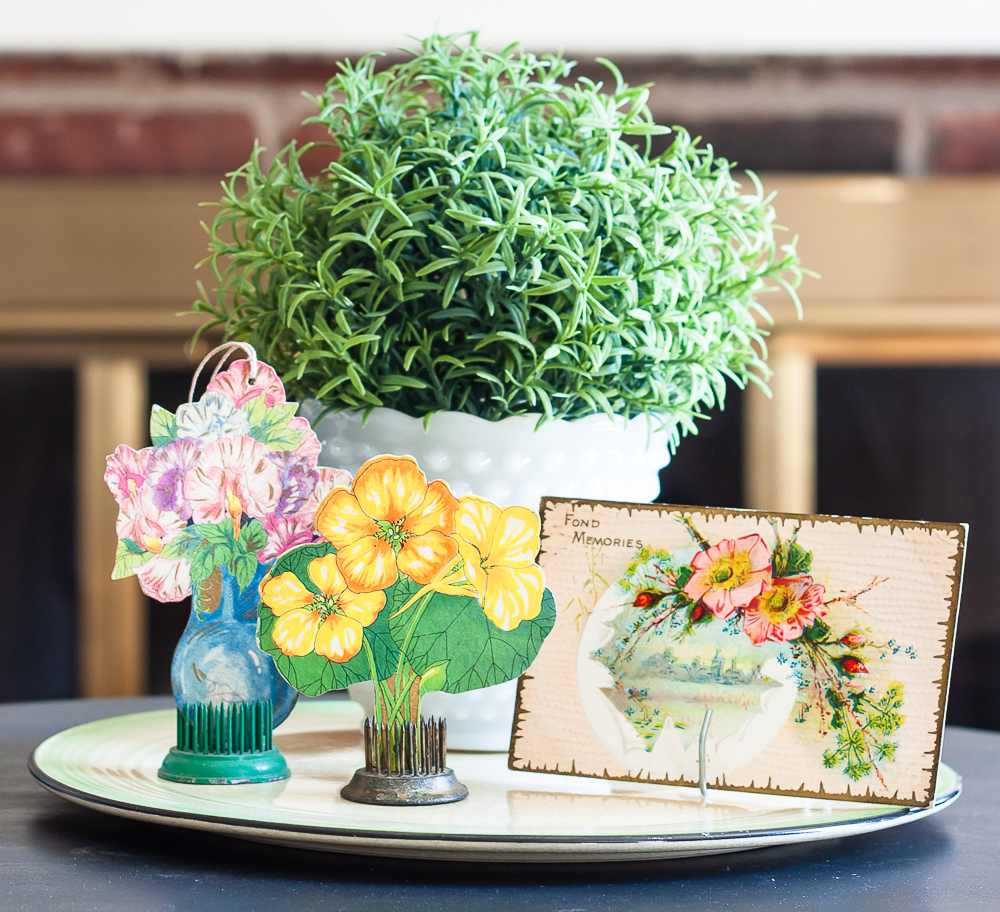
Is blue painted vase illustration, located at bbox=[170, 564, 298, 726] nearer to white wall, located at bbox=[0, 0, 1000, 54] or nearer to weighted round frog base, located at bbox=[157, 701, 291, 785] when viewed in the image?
weighted round frog base, located at bbox=[157, 701, 291, 785]

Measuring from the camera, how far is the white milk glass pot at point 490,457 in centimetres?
48

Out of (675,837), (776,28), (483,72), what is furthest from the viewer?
(776,28)

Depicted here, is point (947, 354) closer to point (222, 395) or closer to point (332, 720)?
point (332, 720)

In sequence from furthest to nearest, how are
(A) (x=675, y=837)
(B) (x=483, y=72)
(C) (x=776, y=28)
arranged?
(C) (x=776, y=28), (B) (x=483, y=72), (A) (x=675, y=837)

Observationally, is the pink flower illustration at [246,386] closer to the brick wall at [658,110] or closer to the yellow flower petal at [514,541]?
the yellow flower petal at [514,541]

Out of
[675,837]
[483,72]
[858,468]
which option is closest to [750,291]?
[483,72]

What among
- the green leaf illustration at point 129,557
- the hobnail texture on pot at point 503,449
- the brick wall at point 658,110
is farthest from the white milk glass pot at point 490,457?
the brick wall at point 658,110

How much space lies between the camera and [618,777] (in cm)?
42

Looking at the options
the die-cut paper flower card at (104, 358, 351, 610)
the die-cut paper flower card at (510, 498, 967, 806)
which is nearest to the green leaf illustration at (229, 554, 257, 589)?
the die-cut paper flower card at (104, 358, 351, 610)

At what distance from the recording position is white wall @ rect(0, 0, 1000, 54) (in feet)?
4.10

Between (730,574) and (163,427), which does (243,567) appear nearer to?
(163,427)

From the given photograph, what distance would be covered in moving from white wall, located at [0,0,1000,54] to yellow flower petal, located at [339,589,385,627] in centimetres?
97

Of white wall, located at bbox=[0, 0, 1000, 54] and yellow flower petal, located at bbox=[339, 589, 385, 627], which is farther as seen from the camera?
white wall, located at bbox=[0, 0, 1000, 54]

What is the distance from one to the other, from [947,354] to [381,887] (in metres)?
1.12
